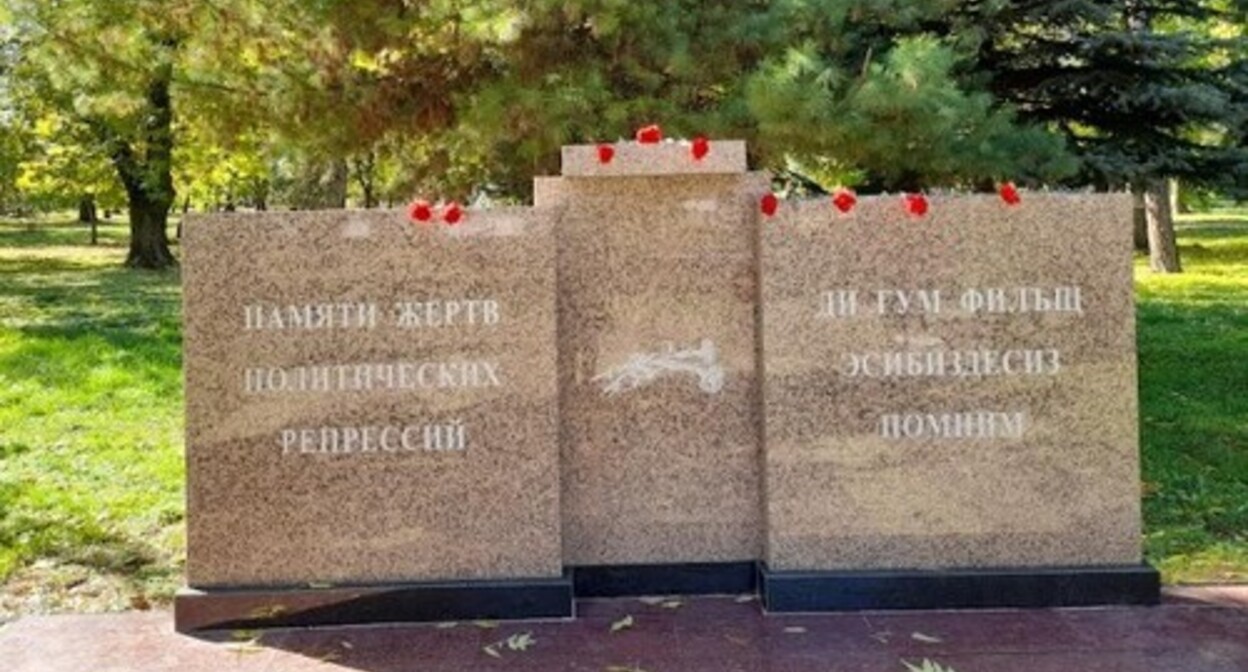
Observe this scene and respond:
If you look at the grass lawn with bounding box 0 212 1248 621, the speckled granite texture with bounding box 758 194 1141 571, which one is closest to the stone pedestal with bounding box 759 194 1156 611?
the speckled granite texture with bounding box 758 194 1141 571

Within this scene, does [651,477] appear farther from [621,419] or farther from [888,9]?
[888,9]

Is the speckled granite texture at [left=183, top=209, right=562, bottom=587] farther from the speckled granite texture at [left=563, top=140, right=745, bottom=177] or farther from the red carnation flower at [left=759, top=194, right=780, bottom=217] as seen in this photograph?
the red carnation flower at [left=759, top=194, right=780, bottom=217]

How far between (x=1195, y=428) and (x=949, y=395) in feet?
15.5

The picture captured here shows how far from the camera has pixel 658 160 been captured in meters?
5.38

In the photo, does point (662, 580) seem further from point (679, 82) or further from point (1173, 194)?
point (1173, 194)

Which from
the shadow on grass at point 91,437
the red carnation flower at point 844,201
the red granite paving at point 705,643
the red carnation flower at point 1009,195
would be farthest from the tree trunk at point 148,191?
the red carnation flower at point 1009,195

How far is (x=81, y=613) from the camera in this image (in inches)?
217

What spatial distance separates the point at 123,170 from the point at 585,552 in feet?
77.1

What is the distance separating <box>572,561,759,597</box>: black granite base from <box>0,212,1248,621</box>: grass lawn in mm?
1848

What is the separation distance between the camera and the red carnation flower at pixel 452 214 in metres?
5.14

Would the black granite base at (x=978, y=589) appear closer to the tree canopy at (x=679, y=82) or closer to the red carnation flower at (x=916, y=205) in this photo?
the red carnation flower at (x=916, y=205)

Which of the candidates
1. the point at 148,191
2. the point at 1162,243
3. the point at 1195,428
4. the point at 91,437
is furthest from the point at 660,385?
the point at 148,191

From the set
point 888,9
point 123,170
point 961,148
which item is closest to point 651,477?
point 961,148

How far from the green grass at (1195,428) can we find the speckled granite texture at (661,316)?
208 cm
